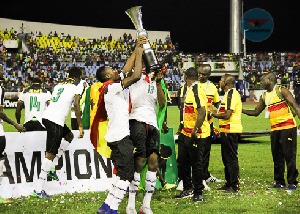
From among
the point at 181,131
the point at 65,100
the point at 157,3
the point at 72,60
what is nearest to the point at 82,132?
the point at 65,100

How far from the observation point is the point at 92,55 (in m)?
41.5

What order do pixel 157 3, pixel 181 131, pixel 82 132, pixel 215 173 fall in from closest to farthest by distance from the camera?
pixel 181 131 < pixel 82 132 < pixel 215 173 < pixel 157 3

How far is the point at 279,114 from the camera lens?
724 cm

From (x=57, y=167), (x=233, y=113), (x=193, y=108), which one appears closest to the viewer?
(x=193, y=108)

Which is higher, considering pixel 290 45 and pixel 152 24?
pixel 152 24

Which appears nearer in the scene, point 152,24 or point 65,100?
point 65,100

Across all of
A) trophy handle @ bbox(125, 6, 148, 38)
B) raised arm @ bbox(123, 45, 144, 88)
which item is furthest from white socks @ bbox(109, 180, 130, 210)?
trophy handle @ bbox(125, 6, 148, 38)

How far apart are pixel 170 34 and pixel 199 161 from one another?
49677mm

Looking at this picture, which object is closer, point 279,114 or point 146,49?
point 146,49

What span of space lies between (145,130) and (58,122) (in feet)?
6.54

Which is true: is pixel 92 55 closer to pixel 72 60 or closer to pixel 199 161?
pixel 72 60

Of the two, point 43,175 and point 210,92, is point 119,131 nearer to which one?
point 43,175

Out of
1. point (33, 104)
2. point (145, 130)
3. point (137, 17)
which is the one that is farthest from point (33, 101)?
point (137, 17)

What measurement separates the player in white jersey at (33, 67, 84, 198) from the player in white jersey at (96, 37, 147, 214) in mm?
1847
